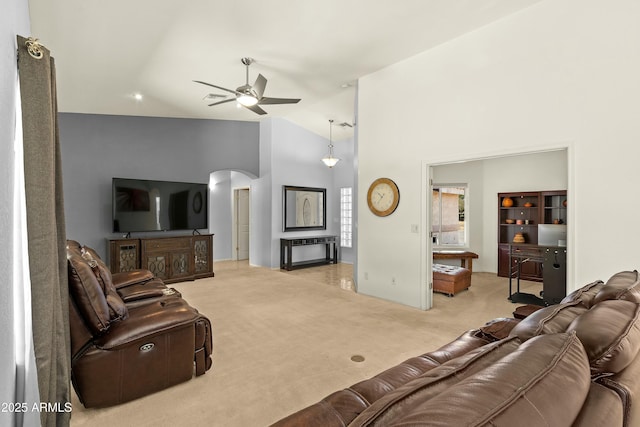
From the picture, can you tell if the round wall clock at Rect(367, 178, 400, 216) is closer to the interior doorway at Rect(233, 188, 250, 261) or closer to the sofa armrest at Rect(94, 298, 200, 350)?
the sofa armrest at Rect(94, 298, 200, 350)

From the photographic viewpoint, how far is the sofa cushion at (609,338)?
90cm

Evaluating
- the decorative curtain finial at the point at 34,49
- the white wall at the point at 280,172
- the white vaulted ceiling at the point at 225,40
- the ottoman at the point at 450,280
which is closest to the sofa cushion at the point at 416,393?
the decorative curtain finial at the point at 34,49

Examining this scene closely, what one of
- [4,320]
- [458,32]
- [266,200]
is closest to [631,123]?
[458,32]

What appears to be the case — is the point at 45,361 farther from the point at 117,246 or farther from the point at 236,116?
the point at 236,116

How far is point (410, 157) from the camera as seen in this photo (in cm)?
428

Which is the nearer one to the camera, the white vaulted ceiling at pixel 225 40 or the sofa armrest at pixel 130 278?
the white vaulted ceiling at pixel 225 40

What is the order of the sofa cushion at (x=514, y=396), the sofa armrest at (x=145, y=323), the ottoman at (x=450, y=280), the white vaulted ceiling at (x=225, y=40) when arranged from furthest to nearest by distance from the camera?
the ottoman at (x=450, y=280), the white vaulted ceiling at (x=225, y=40), the sofa armrest at (x=145, y=323), the sofa cushion at (x=514, y=396)

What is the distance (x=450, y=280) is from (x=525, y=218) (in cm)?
280

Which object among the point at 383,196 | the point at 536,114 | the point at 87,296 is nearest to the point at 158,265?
the point at 87,296

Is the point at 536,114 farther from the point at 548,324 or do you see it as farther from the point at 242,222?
the point at 242,222

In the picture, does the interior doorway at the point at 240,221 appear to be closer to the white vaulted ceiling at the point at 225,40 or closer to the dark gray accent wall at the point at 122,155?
the dark gray accent wall at the point at 122,155

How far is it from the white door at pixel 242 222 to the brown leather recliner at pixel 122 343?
600cm

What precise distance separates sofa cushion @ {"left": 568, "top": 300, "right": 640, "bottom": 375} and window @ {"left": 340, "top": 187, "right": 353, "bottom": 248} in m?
6.96

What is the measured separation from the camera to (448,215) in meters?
7.31
